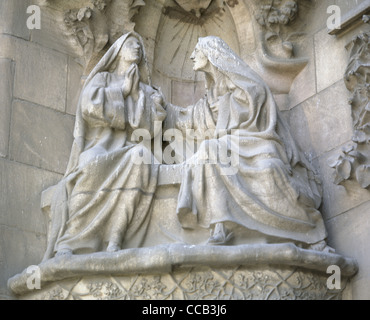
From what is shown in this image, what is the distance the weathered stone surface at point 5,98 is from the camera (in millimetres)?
9391

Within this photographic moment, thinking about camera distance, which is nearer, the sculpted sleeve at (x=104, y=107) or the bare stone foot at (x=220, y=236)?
the bare stone foot at (x=220, y=236)

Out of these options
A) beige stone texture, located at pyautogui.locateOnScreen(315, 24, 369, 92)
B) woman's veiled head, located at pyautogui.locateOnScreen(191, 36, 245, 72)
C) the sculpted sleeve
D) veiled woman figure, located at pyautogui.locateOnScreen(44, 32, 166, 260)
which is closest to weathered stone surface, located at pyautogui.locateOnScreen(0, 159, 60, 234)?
veiled woman figure, located at pyautogui.locateOnScreen(44, 32, 166, 260)

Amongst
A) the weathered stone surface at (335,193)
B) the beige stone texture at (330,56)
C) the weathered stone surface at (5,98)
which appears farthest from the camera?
the beige stone texture at (330,56)

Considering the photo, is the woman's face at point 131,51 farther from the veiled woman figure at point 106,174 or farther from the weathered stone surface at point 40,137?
the weathered stone surface at point 40,137

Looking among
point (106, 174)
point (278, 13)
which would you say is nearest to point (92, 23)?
point (278, 13)

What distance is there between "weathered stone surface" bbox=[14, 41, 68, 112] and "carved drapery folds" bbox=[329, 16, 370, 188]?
8.36 ft

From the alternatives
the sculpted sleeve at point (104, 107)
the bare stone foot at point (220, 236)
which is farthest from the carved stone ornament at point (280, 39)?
the bare stone foot at point (220, 236)

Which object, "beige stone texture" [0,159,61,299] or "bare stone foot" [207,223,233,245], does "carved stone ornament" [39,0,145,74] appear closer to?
"beige stone texture" [0,159,61,299]

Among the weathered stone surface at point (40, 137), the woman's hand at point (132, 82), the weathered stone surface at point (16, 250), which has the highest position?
the woman's hand at point (132, 82)

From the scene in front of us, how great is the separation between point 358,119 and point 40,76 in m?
2.88

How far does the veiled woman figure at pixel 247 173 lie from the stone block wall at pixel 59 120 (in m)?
0.35

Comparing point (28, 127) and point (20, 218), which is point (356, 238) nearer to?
point (20, 218)

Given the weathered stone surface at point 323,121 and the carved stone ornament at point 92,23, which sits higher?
the carved stone ornament at point 92,23
